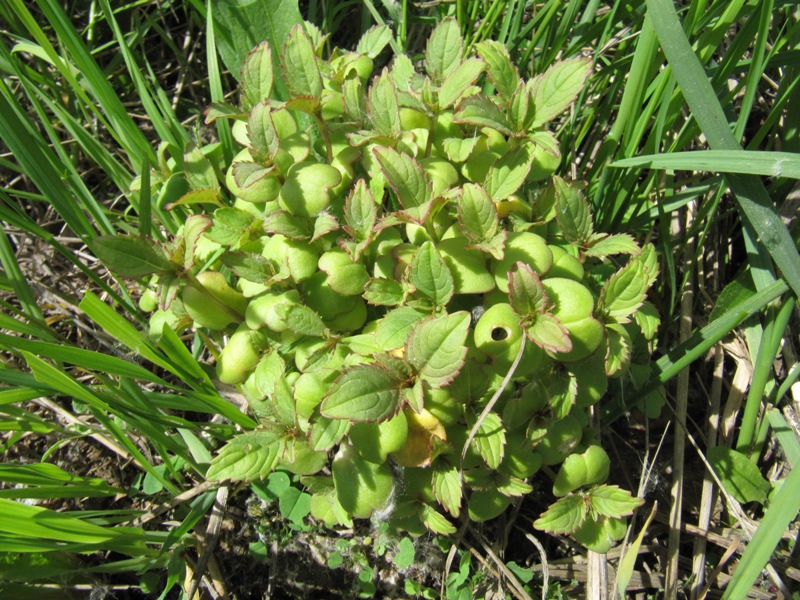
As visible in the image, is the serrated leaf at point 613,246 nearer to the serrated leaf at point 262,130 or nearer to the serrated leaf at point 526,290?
the serrated leaf at point 526,290

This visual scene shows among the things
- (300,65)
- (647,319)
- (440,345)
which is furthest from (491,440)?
(300,65)

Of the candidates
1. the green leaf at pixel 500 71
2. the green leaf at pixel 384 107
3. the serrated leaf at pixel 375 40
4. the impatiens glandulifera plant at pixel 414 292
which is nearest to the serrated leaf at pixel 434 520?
the impatiens glandulifera plant at pixel 414 292

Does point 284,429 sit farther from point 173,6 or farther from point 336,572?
point 173,6

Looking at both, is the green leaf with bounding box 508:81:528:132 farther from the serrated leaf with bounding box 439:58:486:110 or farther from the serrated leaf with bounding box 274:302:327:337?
the serrated leaf with bounding box 274:302:327:337

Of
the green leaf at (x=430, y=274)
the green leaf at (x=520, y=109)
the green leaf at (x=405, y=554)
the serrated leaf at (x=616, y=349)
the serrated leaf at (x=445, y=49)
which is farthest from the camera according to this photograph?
the green leaf at (x=405, y=554)

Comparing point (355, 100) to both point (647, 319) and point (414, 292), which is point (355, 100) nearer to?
point (414, 292)

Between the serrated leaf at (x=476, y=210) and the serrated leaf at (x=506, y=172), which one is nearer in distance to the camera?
A: the serrated leaf at (x=476, y=210)

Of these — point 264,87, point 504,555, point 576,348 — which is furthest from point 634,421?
point 264,87

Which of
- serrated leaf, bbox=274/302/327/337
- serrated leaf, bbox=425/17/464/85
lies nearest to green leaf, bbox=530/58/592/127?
serrated leaf, bbox=425/17/464/85
